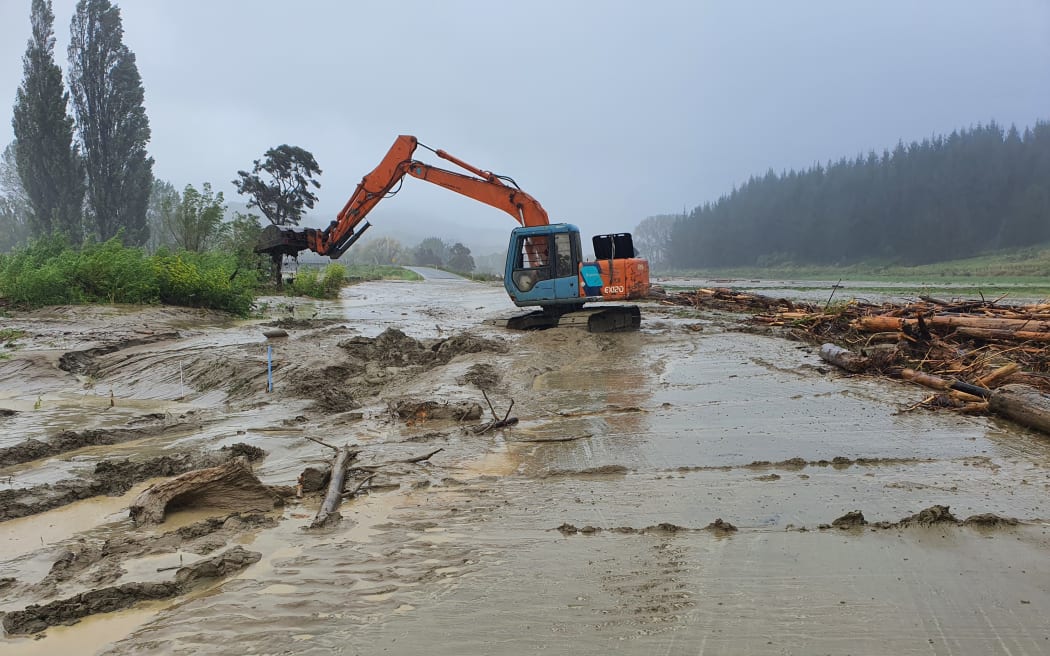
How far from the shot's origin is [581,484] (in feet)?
16.3

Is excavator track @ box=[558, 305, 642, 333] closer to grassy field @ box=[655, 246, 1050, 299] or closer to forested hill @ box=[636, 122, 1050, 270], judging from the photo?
grassy field @ box=[655, 246, 1050, 299]

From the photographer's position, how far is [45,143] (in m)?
39.5

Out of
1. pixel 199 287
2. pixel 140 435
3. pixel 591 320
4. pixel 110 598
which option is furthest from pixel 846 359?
pixel 199 287

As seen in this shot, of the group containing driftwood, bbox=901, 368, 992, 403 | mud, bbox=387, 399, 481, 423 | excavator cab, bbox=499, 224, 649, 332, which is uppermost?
excavator cab, bbox=499, 224, 649, 332

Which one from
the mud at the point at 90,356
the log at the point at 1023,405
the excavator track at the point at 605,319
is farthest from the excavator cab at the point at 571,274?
the log at the point at 1023,405

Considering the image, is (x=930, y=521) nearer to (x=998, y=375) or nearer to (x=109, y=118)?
(x=998, y=375)

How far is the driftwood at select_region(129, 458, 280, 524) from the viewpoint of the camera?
4168 mm

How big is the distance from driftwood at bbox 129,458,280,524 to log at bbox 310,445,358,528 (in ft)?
1.33

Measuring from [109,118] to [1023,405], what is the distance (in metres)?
50.8

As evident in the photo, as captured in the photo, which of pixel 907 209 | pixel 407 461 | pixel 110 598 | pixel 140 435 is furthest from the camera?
pixel 907 209

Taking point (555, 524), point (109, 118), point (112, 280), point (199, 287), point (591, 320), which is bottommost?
point (555, 524)

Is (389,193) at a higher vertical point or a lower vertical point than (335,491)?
higher

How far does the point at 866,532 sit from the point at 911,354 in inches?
308

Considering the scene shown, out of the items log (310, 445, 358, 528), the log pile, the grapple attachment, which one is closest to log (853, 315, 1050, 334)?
the log pile
